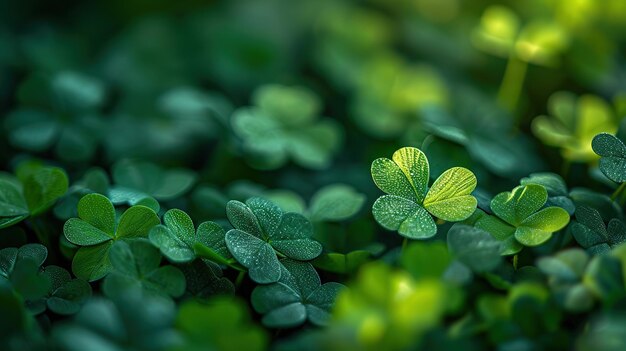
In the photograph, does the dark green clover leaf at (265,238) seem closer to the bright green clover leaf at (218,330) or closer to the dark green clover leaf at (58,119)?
the bright green clover leaf at (218,330)

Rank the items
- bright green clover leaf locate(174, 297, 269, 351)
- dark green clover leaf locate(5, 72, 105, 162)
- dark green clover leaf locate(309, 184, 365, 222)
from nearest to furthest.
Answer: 1. bright green clover leaf locate(174, 297, 269, 351)
2. dark green clover leaf locate(309, 184, 365, 222)
3. dark green clover leaf locate(5, 72, 105, 162)

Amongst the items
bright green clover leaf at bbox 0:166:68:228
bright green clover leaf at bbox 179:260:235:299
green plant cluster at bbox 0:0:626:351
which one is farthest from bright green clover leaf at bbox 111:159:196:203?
bright green clover leaf at bbox 179:260:235:299

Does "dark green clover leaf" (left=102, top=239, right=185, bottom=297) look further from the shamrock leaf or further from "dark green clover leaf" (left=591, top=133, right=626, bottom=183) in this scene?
"dark green clover leaf" (left=591, top=133, right=626, bottom=183)

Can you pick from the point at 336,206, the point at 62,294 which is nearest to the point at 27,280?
the point at 62,294

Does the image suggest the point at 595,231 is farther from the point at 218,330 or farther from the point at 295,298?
the point at 218,330

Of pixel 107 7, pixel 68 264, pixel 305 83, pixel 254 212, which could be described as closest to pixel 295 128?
pixel 305 83

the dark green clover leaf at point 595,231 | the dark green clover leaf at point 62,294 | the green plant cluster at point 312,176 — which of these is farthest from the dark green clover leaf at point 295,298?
the dark green clover leaf at point 595,231

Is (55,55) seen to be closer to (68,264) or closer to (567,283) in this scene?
(68,264)
